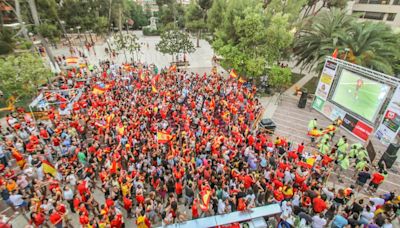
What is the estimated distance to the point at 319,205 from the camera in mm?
8766

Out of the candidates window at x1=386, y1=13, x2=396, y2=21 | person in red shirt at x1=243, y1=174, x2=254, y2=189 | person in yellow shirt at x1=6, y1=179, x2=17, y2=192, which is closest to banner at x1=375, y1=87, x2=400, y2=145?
person in red shirt at x1=243, y1=174, x2=254, y2=189

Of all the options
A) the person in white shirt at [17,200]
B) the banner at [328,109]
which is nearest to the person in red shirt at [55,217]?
the person in white shirt at [17,200]

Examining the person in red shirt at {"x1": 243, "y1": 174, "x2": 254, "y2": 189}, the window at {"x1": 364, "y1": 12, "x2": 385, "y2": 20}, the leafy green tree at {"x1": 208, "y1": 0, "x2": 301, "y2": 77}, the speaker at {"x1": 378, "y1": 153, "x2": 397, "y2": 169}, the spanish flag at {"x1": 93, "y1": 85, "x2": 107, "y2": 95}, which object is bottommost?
the speaker at {"x1": 378, "y1": 153, "x2": 397, "y2": 169}

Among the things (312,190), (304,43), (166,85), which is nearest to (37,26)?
(166,85)

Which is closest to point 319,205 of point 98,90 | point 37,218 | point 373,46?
point 37,218

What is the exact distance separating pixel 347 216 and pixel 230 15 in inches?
772

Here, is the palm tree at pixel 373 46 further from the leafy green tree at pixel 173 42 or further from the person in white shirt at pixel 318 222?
the leafy green tree at pixel 173 42

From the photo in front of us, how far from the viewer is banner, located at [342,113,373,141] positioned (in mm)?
15177

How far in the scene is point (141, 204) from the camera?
8.59 m

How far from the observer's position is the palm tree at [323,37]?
19980mm

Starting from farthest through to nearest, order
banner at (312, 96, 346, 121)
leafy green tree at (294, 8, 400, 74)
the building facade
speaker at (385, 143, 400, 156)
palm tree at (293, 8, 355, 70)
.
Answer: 1. the building facade
2. palm tree at (293, 8, 355, 70)
3. leafy green tree at (294, 8, 400, 74)
4. banner at (312, 96, 346, 121)
5. speaker at (385, 143, 400, 156)

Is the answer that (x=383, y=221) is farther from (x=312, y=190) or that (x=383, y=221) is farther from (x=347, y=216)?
(x=312, y=190)

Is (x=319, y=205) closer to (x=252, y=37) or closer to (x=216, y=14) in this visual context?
(x=252, y=37)

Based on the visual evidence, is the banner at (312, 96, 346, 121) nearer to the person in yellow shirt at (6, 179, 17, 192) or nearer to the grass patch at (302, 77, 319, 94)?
the grass patch at (302, 77, 319, 94)
